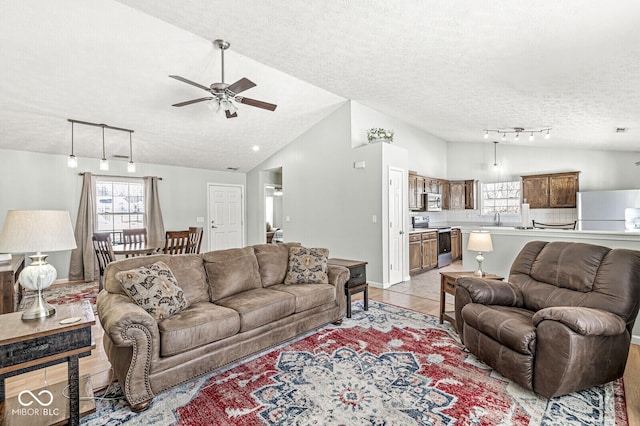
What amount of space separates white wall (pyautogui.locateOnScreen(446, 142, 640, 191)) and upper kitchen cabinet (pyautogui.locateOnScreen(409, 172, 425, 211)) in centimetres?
196

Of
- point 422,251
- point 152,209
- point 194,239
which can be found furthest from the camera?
point 152,209

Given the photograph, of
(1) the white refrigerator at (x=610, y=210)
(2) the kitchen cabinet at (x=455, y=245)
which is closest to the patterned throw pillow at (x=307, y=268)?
(2) the kitchen cabinet at (x=455, y=245)

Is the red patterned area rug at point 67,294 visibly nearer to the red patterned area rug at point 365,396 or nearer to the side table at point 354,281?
the red patterned area rug at point 365,396

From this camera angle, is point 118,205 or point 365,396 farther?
point 118,205

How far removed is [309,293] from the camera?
3.25 meters

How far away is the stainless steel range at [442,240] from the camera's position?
7.08 metres

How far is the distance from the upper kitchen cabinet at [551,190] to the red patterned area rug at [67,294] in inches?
341

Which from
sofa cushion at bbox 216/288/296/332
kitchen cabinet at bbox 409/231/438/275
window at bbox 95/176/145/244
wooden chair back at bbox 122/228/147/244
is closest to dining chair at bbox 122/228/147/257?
wooden chair back at bbox 122/228/147/244

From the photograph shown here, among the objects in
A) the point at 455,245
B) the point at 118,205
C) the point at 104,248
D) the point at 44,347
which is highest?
the point at 118,205

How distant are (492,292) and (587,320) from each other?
32.2 inches

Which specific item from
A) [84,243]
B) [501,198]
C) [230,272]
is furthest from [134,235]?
[501,198]

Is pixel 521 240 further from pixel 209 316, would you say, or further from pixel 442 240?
pixel 209 316

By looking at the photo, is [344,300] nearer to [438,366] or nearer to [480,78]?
[438,366]

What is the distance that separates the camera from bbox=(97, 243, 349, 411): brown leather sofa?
2.09 meters
